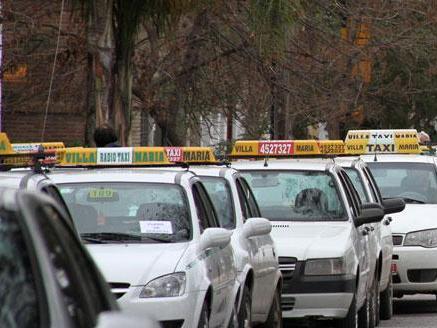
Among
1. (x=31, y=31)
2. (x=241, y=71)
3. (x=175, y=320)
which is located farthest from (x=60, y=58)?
(x=175, y=320)

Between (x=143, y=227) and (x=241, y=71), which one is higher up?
(x=241, y=71)

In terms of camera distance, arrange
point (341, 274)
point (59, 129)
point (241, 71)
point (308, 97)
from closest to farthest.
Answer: point (341, 274) → point (241, 71) → point (308, 97) → point (59, 129)

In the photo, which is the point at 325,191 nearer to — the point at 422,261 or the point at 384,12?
the point at 422,261

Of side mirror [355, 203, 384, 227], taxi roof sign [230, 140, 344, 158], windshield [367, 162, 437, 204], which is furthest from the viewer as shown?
windshield [367, 162, 437, 204]

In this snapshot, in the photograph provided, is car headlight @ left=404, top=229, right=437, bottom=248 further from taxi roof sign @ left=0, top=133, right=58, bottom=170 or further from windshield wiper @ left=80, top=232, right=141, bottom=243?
windshield wiper @ left=80, top=232, right=141, bottom=243

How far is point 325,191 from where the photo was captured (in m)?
12.6

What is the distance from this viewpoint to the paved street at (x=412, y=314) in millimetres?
13817

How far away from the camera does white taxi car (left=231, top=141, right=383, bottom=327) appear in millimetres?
11406

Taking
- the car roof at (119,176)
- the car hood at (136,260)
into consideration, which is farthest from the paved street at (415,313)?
the car hood at (136,260)

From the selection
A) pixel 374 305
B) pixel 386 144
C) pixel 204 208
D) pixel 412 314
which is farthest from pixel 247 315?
pixel 386 144

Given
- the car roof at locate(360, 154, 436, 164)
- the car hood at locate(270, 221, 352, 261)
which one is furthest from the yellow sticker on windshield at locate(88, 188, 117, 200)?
the car roof at locate(360, 154, 436, 164)

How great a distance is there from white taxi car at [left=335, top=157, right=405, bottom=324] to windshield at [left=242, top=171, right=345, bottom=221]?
0.87 meters

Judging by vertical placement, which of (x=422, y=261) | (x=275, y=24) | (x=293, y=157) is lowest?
(x=422, y=261)

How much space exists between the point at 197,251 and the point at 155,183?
960mm
